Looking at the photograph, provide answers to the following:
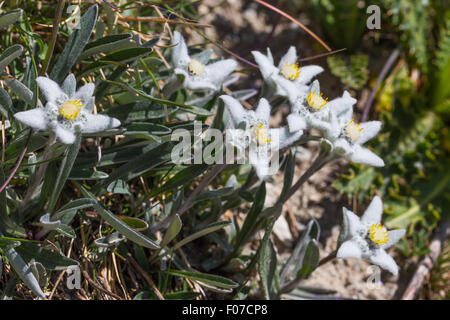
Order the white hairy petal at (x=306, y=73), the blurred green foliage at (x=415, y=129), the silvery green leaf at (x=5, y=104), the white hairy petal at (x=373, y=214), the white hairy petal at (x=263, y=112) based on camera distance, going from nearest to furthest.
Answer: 1. the silvery green leaf at (x=5, y=104)
2. the white hairy petal at (x=263, y=112)
3. the white hairy petal at (x=373, y=214)
4. the white hairy petal at (x=306, y=73)
5. the blurred green foliage at (x=415, y=129)

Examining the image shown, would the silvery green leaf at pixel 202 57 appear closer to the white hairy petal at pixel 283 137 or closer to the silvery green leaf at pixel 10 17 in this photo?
the white hairy petal at pixel 283 137

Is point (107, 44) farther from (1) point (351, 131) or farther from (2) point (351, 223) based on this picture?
(2) point (351, 223)

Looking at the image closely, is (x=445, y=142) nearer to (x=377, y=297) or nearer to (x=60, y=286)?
(x=377, y=297)

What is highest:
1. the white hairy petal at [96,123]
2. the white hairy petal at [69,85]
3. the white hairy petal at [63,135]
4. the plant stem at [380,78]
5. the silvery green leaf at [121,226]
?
the plant stem at [380,78]

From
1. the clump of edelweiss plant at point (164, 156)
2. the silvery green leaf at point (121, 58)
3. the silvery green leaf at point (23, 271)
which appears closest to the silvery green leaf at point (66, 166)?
the clump of edelweiss plant at point (164, 156)

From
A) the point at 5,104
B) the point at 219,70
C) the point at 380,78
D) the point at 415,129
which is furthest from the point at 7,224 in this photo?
the point at 415,129

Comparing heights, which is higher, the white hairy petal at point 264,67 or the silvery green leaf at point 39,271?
the white hairy petal at point 264,67
